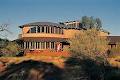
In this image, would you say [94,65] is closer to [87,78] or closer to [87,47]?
[87,78]

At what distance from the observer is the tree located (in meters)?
50.4

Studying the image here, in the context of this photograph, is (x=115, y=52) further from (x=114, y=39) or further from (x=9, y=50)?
(x=9, y=50)

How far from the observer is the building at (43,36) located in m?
67.9

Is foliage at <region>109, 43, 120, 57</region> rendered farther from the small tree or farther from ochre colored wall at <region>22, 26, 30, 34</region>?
ochre colored wall at <region>22, 26, 30, 34</region>

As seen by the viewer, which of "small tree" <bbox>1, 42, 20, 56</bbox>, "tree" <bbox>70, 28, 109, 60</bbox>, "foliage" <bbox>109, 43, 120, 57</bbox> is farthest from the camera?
"small tree" <bbox>1, 42, 20, 56</bbox>

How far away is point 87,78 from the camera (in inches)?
1262

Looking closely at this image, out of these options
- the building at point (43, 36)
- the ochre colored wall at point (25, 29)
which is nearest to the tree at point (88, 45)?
the building at point (43, 36)

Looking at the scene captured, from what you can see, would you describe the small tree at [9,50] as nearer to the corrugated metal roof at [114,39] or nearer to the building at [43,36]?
the building at [43,36]

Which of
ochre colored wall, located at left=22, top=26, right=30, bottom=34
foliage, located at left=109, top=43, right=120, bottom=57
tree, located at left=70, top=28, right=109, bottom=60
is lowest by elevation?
foliage, located at left=109, top=43, right=120, bottom=57

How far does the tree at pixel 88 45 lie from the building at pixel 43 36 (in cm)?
1141

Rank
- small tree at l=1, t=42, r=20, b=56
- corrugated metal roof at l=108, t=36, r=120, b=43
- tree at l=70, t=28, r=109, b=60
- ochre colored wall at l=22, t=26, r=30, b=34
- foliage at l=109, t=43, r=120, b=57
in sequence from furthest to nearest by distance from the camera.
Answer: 1. ochre colored wall at l=22, t=26, r=30, b=34
2. corrugated metal roof at l=108, t=36, r=120, b=43
3. small tree at l=1, t=42, r=20, b=56
4. foliage at l=109, t=43, r=120, b=57
5. tree at l=70, t=28, r=109, b=60

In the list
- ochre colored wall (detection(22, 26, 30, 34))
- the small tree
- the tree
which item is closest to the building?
ochre colored wall (detection(22, 26, 30, 34))

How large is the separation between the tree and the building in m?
11.4

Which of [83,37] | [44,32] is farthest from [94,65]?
[44,32]
